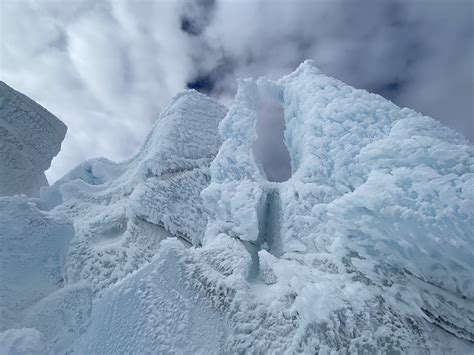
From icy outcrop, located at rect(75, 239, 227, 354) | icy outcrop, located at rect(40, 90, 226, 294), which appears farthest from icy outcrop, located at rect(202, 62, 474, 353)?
icy outcrop, located at rect(40, 90, 226, 294)

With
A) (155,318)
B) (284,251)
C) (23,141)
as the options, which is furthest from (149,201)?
(23,141)

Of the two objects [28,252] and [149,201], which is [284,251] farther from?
[28,252]

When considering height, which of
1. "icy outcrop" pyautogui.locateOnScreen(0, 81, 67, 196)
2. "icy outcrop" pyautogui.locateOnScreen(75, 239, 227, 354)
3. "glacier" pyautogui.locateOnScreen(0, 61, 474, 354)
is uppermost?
"icy outcrop" pyautogui.locateOnScreen(0, 81, 67, 196)

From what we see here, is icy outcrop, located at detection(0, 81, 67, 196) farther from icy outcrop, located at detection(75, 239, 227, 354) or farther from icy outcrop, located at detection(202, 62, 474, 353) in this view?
icy outcrop, located at detection(202, 62, 474, 353)

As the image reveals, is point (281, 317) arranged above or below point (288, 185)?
below

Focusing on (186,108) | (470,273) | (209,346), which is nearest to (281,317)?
(209,346)

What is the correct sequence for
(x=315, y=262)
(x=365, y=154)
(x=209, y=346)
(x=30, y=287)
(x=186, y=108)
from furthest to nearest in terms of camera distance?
(x=186, y=108) → (x=30, y=287) → (x=315, y=262) → (x=365, y=154) → (x=209, y=346)

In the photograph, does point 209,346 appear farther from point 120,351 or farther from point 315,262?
point 315,262
